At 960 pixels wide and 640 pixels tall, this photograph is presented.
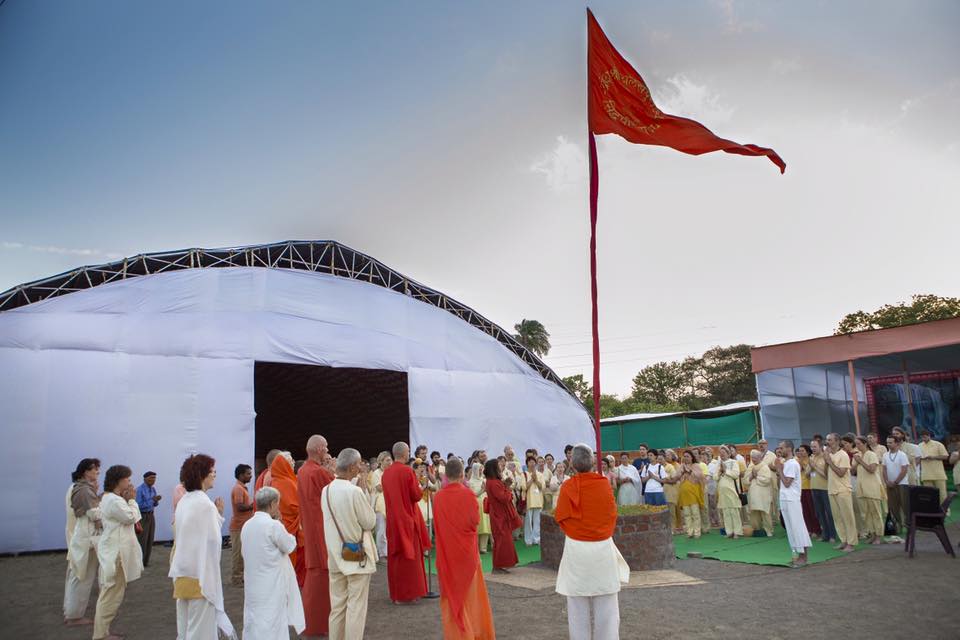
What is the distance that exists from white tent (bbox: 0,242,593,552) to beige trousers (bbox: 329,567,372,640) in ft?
28.1

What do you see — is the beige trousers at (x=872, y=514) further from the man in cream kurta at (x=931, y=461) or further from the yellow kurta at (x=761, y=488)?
the man in cream kurta at (x=931, y=461)

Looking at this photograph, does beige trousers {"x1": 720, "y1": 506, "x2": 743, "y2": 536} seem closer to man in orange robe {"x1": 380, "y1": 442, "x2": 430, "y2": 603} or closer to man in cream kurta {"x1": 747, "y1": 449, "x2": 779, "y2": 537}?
man in cream kurta {"x1": 747, "y1": 449, "x2": 779, "y2": 537}

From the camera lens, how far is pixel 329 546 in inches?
230

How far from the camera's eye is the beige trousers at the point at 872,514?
10570mm

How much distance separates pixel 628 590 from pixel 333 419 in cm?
1710

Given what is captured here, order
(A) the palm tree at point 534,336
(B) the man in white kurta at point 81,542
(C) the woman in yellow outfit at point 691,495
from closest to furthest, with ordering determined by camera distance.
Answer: (B) the man in white kurta at point 81,542
(C) the woman in yellow outfit at point 691,495
(A) the palm tree at point 534,336

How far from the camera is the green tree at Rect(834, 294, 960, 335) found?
3150 centimetres

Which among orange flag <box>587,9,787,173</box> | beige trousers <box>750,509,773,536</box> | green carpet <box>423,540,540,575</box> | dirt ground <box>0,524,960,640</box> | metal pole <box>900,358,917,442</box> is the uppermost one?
orange flag <box>587,9,787,173</box>

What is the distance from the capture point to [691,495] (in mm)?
12766

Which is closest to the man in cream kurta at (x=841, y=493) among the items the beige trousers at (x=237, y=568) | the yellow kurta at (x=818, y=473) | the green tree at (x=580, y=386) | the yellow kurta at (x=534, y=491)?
the yellow kurta at (x=818, y=473)

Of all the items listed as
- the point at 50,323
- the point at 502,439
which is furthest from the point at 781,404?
the point at 50,323

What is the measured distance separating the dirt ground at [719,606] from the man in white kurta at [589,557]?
1.39 m

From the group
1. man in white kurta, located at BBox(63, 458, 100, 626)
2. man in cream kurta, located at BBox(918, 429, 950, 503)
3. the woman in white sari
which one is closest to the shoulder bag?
man in white kurta, located at BBox(63, 458, 100, 626)

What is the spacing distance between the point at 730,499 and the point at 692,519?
100 centimetres
